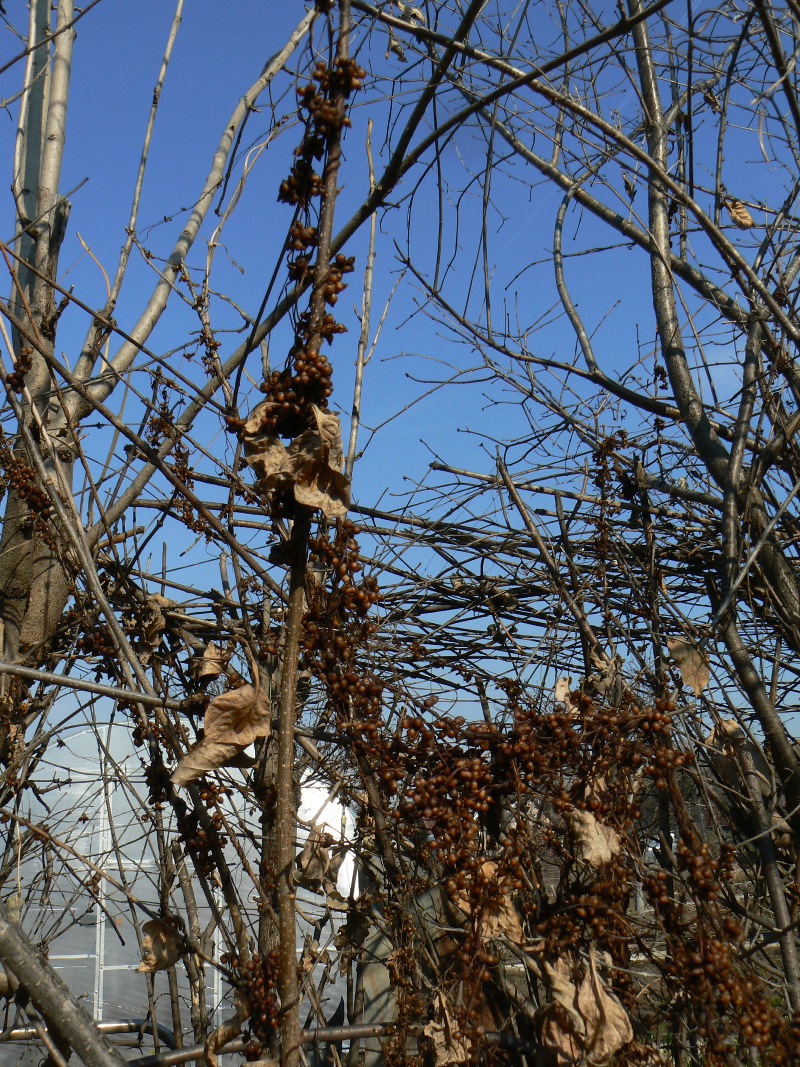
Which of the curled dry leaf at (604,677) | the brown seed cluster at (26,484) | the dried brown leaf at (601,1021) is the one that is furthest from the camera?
the brown seed cluster at (26,484)

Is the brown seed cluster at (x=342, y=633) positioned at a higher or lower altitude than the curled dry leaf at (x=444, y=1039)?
higher

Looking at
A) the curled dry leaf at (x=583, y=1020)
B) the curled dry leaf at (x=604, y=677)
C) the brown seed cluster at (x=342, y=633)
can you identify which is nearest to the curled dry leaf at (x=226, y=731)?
the brown seed cluster at (x=342, y=633)

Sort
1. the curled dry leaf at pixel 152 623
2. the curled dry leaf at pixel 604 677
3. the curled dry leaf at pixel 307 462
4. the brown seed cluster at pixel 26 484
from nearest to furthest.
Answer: the curled dry leaf at pixel 307 462 < the curled dry leaf at pixel 604 677 < the brown seed cluster at pixel 26 484 < the curled dry leaf at pixel 152 623

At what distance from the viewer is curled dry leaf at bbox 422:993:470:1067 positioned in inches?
55.0

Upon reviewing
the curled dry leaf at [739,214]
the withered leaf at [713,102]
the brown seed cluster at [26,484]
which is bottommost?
the brown seed cluster at [26,484]

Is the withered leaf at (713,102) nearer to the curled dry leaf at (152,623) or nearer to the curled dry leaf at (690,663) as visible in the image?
the curled dry leaf at (690,663)

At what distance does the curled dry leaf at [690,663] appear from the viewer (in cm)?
208

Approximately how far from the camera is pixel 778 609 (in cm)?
244

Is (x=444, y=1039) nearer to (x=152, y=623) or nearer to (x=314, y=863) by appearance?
(x=314, y=863)

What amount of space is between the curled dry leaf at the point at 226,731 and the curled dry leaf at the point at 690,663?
3.71 ft

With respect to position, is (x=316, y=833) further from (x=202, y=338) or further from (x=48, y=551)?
(x=48, y=551)

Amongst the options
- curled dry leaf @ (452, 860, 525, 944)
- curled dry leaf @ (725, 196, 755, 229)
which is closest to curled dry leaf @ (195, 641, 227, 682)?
curled dry leaf @ (452, 860, 525, 944)

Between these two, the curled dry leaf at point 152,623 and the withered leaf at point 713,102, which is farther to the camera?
the withered leaf at point 713,102

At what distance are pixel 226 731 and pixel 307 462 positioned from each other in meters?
0.44
